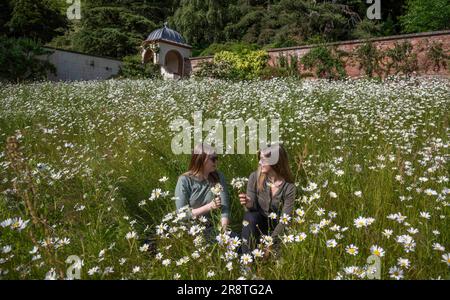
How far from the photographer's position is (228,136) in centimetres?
402

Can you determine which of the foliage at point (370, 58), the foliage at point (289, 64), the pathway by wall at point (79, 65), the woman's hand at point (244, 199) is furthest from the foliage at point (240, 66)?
the woman's hand at point (244, 199)

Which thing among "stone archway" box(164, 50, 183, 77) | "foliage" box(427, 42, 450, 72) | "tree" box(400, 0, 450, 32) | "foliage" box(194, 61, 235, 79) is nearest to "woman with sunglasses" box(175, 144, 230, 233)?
"foliage" box(427, 42, 450, 72)

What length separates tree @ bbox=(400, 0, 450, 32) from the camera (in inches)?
919

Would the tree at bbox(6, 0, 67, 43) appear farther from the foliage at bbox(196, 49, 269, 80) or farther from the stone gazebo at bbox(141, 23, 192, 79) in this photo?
the foliage at bbox(196, 49, 269, 80)

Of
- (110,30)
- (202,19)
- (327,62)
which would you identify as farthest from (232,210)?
(110,30)

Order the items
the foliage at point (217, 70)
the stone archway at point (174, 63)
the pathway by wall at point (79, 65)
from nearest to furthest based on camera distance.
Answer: the foliage at point (217, 70) < the pathway by wall at point (79, 65) < the stone archway at point (174, 63)

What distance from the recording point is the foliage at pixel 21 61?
15.9 metres

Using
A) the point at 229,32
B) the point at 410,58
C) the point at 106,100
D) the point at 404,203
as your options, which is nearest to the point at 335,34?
the point at 229,32

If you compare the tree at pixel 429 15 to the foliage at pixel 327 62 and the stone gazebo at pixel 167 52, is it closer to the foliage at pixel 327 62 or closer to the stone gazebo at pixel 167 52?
the foliage at pixel 327 62

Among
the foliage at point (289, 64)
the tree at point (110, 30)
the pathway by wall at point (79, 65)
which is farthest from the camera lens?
the tree at point (110, 30)

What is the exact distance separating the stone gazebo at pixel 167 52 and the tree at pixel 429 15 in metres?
→ 17.2

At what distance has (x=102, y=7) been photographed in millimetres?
24969

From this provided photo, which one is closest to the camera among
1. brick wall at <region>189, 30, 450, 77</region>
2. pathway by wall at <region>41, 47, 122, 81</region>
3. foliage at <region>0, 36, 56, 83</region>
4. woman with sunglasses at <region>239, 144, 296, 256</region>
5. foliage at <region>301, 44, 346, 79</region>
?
woman with sunglasses at <region>239, 144, 296, 256</region>
